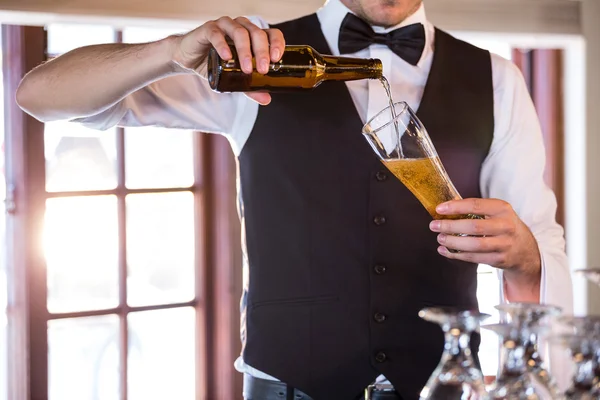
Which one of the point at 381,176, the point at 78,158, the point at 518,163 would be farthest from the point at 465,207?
the point at 78,158

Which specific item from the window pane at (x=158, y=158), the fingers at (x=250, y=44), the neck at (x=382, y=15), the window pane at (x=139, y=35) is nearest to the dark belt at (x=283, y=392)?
the fingers at (x=250, y=44)

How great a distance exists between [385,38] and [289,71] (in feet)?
1.92

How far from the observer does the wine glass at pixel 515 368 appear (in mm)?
894

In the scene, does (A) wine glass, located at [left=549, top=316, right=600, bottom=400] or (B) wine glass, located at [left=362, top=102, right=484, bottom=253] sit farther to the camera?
(B) wine glass, located at [left=362, top=102, right=484, bottom=253]

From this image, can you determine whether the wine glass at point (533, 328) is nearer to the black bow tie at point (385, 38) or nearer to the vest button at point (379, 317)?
the vest button at point (379, 317)

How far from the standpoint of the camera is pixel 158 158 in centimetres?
316

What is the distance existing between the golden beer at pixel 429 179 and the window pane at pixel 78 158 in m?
1.91

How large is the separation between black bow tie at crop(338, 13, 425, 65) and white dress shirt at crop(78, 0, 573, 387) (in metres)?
0.04

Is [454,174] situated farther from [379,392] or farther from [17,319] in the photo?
[17,319]

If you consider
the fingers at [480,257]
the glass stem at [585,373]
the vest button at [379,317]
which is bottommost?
the vest button at [379,317]

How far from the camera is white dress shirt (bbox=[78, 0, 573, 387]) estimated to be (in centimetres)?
184

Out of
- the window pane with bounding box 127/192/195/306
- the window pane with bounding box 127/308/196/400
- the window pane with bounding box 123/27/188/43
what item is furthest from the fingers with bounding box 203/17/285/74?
the window pane with bounding box 127/308/196/400

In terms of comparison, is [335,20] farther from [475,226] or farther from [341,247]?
[475,226]

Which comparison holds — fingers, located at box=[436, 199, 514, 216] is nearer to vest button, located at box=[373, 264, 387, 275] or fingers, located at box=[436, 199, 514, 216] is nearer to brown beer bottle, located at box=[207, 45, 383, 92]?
brown beer bottle, located at box=[207, 45, 383, 92]
